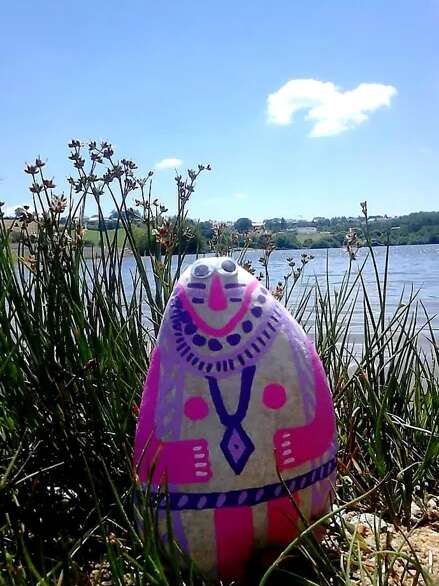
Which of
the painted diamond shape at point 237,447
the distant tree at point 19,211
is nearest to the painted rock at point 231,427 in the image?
the painted diamond shape at point 237,447

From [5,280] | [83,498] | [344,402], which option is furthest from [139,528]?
[344,402]

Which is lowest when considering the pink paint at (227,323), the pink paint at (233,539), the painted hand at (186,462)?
the pink paint at (233,539)

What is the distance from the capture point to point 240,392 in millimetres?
1501

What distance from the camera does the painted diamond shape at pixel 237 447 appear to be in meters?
1.48

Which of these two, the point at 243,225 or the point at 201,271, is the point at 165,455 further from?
the point at 243,225

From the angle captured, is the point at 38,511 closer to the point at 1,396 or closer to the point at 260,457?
the point at 1,396

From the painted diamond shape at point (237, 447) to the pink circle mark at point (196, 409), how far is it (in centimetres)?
6

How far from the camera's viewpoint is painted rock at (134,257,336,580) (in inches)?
58.3

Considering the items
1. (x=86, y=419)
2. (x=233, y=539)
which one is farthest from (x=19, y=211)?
(x=233, y=539)

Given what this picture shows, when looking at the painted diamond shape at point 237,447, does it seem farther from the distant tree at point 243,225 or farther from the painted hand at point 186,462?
the distant tree at point 243,225

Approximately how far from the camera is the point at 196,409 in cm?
150

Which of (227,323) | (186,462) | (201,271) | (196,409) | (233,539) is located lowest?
(233,539)

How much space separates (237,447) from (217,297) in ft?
1.04

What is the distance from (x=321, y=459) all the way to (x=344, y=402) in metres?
0.76
